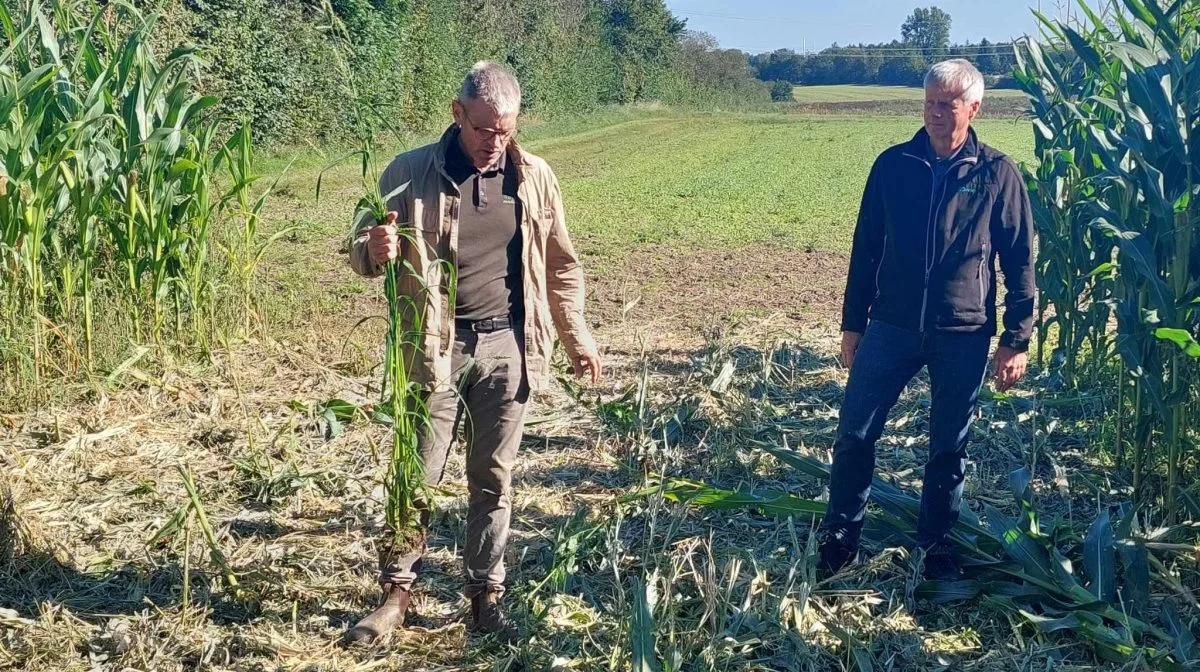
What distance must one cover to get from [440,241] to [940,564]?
2.26 m

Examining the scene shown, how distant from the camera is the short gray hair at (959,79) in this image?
3543 mm

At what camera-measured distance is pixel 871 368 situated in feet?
12.5

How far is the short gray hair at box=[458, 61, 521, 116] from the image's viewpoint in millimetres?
3182

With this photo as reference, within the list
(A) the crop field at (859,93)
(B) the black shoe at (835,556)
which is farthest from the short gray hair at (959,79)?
(A) the crop field at (859,93)

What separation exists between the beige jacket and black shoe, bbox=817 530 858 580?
1297 millimetres

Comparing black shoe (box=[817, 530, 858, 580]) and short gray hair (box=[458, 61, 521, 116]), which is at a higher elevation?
short gray hair (box=[458, 61, 521, 116])

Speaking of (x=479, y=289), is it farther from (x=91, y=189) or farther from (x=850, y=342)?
(x=91, y=189)

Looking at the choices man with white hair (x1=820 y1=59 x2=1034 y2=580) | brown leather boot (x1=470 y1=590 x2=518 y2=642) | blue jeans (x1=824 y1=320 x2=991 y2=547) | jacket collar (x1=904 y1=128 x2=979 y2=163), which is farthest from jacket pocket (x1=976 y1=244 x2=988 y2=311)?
brown leather boot (x1=470 y1=590 x2=518 y2=642)

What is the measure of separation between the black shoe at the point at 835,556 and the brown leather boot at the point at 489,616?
123 centimetres

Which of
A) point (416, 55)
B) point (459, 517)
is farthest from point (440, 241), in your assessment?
point (416, 55)

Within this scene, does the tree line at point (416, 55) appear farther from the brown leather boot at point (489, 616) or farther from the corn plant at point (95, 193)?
the brown leather boot at point (489, 616)

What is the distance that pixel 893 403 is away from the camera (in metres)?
3.84

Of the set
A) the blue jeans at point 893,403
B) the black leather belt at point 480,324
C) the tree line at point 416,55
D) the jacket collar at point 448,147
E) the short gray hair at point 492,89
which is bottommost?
the blue jeans at point 893,403

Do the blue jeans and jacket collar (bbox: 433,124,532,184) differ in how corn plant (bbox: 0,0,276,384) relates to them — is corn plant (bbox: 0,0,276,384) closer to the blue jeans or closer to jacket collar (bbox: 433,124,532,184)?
jacket collar (bbox: 433,124,532,184)
